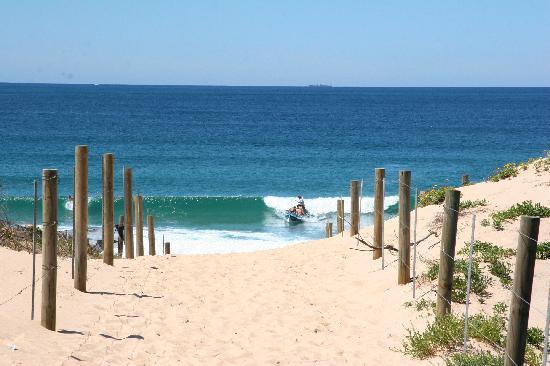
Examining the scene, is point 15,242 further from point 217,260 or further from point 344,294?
point 344,294

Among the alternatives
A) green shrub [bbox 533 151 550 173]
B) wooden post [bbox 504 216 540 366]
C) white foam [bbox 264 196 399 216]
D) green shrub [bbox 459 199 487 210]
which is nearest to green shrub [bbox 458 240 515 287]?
green shrub [bbox 459 199 487 210]

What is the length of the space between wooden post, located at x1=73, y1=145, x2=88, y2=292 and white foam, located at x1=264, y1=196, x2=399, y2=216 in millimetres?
25508

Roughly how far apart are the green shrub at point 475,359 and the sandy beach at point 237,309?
388 millimetres

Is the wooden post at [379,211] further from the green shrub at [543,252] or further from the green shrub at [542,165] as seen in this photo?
the green shrub at [542,165]

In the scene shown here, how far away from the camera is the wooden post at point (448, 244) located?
9.16 metres

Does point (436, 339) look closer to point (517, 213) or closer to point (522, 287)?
point (522, 287)

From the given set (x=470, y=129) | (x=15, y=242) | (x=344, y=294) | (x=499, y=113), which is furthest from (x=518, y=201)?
(x=499, y=113)

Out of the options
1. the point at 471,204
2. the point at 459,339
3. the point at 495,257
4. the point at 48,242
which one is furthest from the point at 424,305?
the point at 471,204

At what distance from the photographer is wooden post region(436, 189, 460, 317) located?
916 cm

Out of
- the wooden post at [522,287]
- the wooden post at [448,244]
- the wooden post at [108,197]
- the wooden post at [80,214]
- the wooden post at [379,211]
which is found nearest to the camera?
the wooden post at [522,287]

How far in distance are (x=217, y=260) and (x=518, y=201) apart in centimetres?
675

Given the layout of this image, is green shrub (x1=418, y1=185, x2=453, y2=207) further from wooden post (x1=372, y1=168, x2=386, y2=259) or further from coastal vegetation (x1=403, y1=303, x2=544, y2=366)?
coastal vegetation (x1=403, y1=303, x2=544, y2=366)

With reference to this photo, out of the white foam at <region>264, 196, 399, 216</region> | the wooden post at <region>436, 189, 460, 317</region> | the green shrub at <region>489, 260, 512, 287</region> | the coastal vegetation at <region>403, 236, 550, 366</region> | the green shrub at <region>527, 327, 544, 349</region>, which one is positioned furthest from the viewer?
the white foam at <region>264, 196, 399, 216</region>

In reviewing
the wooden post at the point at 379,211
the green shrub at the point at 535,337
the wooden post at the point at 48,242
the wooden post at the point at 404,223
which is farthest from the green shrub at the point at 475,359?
the wooden post at the point at 379,211
